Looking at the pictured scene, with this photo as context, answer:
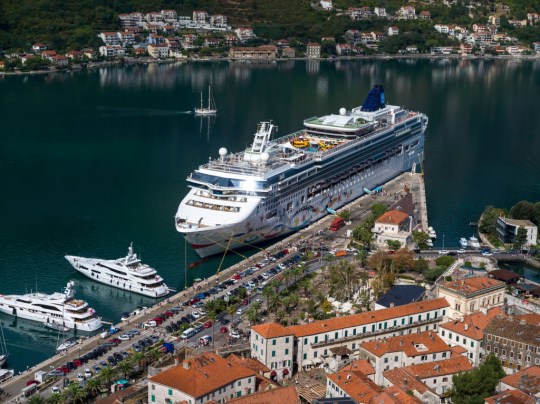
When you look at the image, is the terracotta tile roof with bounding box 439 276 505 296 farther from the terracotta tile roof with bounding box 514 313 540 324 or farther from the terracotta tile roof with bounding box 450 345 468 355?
the terracotta tile roof with bounding box 450 345 468 355

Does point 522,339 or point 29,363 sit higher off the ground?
point 522,339

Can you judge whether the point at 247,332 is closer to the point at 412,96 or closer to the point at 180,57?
the point at 412,96

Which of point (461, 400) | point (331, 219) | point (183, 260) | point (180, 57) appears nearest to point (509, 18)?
point (180, 57)

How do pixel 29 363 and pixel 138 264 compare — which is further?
pixel 138 264

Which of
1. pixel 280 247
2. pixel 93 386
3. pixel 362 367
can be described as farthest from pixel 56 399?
pixel 280 247

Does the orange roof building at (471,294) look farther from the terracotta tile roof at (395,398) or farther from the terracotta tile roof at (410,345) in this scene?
the terracotta tile roof at (395,398)

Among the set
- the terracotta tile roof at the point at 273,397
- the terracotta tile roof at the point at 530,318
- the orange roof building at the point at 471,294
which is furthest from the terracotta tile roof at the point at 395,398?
the orange roof building at the point at 471,294

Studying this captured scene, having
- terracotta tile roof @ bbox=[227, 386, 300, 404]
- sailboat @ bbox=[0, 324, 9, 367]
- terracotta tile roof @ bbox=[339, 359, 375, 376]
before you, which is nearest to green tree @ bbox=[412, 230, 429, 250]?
terracotta tile roof @ bbox=[339, 359, 375, 376]
